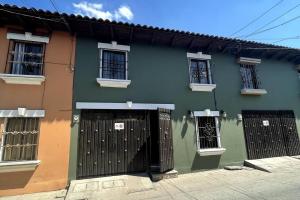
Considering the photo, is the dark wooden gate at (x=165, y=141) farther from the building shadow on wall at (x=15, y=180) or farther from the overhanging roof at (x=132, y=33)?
the building shadow on wall at (x=15, y=180)

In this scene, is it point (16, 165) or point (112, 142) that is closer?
point (16, 165)

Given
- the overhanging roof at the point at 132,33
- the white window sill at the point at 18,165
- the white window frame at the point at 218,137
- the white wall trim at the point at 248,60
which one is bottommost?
the white window sill at the point at 18,165

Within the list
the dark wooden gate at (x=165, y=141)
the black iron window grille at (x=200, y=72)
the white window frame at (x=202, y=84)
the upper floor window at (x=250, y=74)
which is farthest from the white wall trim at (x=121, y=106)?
the upper floor window at (x=250, y=74)

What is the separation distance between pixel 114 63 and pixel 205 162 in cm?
572

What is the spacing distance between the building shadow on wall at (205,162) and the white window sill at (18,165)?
19.2 feet

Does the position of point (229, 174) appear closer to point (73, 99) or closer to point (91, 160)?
point (91, 160)

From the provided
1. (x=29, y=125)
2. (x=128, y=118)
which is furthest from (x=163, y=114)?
(x=29, y=125)

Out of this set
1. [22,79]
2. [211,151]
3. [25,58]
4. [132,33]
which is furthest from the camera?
[211,151]

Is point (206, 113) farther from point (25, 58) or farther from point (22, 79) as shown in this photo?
point (25, 58)

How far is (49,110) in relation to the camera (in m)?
6.82

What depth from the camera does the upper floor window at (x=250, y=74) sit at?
987 cm

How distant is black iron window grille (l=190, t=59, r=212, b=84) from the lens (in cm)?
915

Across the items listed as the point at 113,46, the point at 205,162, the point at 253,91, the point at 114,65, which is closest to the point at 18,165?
the point at 114,65

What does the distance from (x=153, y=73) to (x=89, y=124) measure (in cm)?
336
